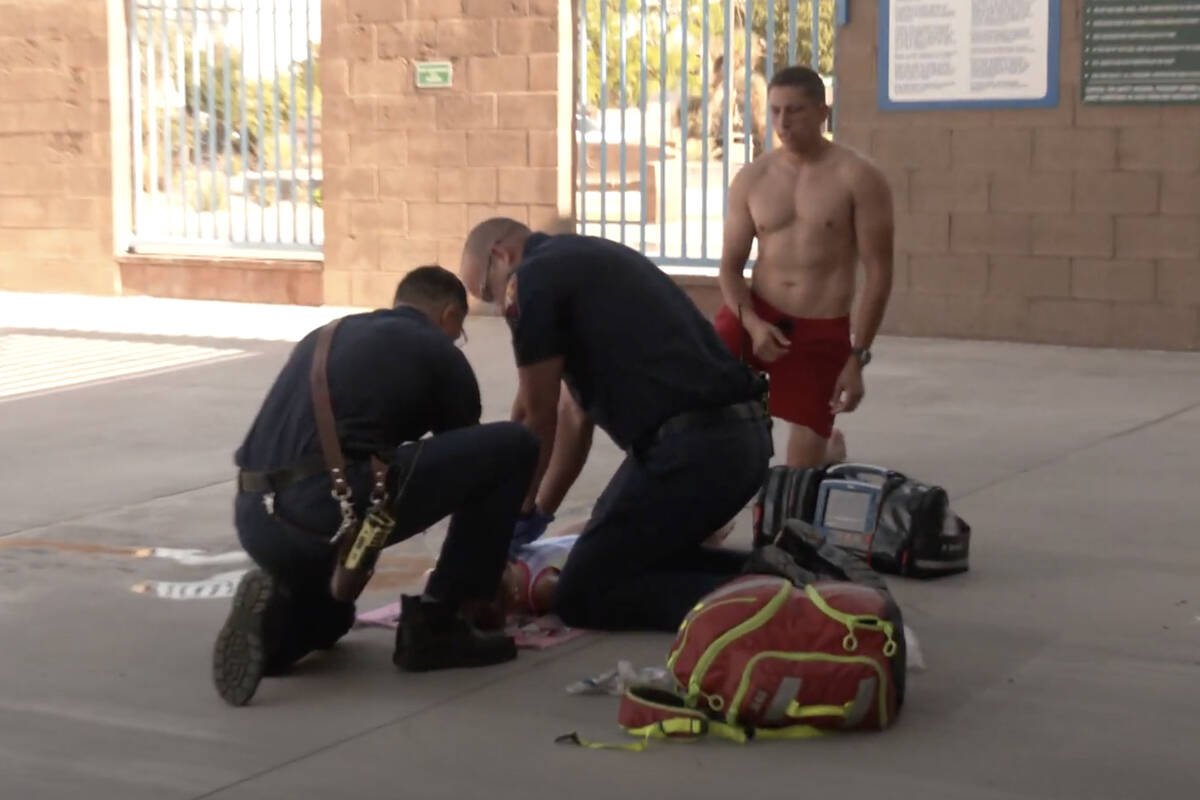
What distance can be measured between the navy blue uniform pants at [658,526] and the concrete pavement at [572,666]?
4.5 inches

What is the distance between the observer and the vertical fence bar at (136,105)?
54.4ft

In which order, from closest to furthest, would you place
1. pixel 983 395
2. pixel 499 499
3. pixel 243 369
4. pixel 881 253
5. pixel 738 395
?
1. pixel 499 499
2. pixel 738 395
3. pixel 881 253
4. pixel 983 395
5. pixel 243 369

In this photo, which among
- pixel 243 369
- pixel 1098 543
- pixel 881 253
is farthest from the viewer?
pixel 243 369

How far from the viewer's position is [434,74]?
579 inches

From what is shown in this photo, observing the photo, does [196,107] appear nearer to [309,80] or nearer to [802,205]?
[309,80]

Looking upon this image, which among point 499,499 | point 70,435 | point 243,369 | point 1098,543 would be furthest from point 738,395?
point 243,369

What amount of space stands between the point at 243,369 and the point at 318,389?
6.91m

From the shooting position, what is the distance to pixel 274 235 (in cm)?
1648

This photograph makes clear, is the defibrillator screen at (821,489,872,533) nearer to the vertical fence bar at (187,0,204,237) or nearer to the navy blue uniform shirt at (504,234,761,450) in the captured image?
the navy blue uniform shirt at (504,234,761,450)

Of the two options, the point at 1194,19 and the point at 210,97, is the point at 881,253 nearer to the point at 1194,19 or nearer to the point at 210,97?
the point at 1194,19

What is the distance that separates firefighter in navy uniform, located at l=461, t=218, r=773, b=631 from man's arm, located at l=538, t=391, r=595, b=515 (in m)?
0.32

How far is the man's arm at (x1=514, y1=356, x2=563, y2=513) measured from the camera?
17.6 feet

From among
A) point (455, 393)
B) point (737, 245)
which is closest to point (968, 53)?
point (737, 245)

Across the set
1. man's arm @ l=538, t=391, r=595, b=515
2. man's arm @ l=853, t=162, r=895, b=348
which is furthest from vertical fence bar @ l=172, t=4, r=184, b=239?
man's arm @ l=538, t=391, r=595, b=515
